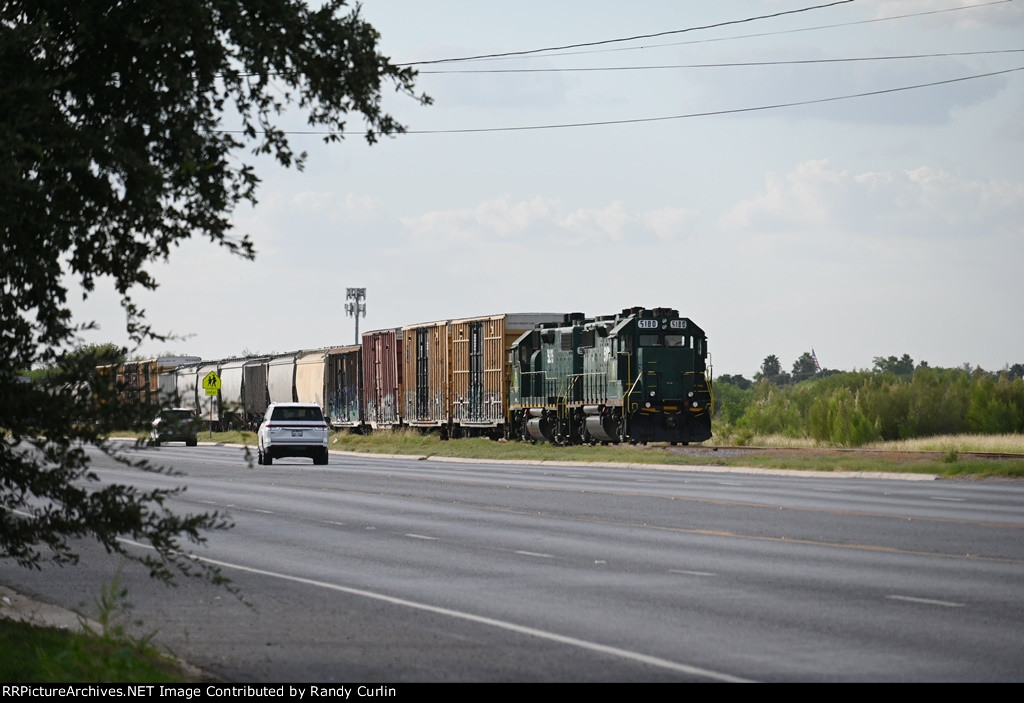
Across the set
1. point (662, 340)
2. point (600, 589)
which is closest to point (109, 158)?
point (600, 589)

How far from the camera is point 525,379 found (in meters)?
52.3

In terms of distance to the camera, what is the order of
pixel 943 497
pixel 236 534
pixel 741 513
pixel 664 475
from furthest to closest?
1. pixel 664 475
2. pixel 943 497
3. pixel 741 513
4. pixel 236 534

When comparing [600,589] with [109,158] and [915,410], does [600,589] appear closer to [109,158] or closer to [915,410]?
[109,158]

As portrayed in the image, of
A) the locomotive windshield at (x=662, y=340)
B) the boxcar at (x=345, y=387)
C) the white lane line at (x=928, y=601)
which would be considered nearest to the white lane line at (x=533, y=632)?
the white lane line at (x=928, y=601)

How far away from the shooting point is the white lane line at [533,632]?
379 inches

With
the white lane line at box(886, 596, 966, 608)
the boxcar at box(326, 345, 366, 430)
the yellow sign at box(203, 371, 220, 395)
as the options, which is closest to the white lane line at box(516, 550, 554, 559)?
the white lane line at box(886, 596, 966, 608)

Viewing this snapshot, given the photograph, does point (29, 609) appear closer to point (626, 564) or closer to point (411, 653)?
point (411, 653)

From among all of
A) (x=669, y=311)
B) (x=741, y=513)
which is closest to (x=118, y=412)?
(x=741, y=513)

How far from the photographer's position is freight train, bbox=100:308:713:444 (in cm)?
4647

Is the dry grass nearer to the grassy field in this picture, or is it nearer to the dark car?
the dark car

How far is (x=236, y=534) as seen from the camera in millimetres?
20453

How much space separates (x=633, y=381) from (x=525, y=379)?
23.1 ft

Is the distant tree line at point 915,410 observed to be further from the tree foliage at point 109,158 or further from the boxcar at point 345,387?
the tree foliage at point 109,158
